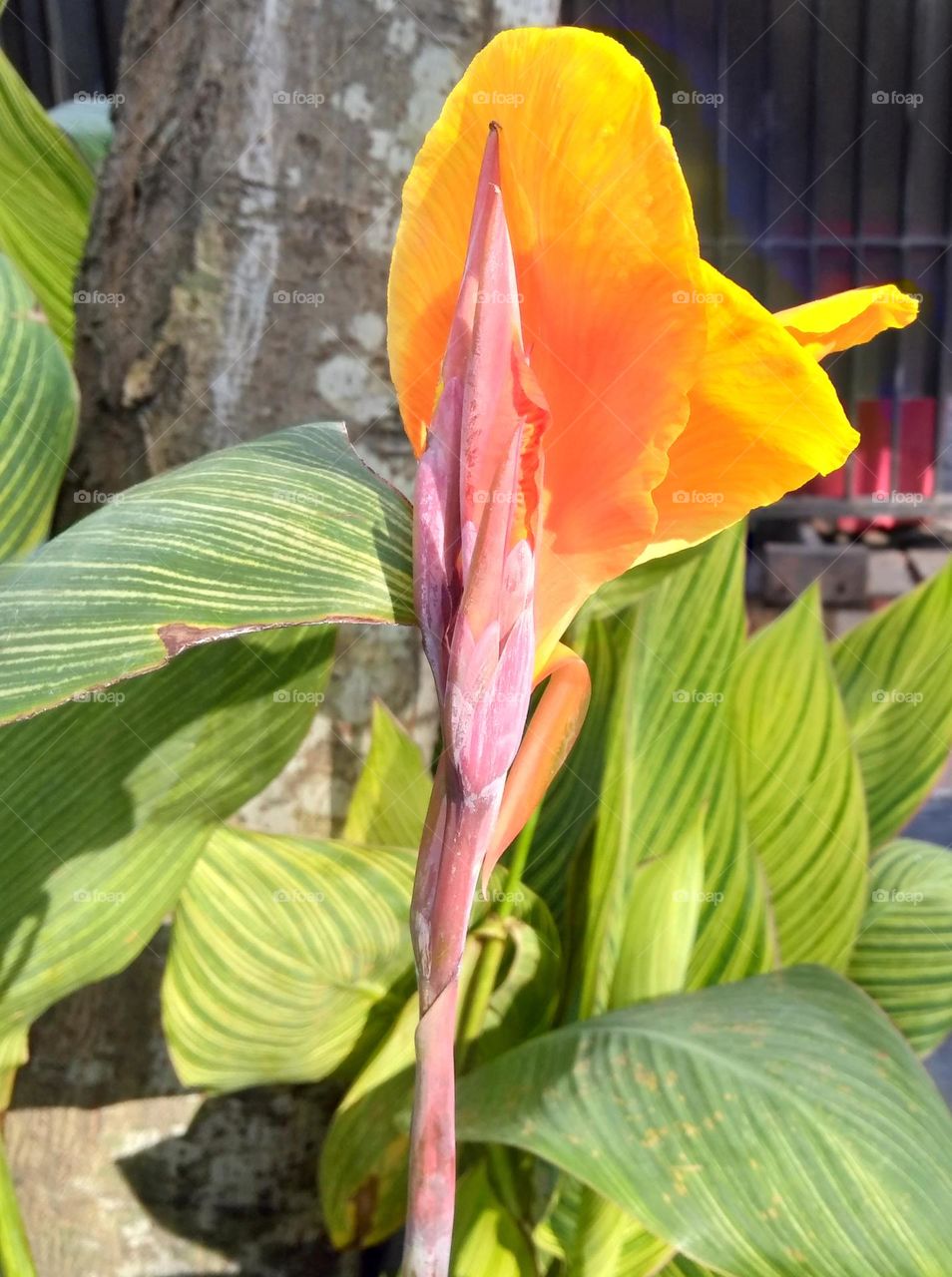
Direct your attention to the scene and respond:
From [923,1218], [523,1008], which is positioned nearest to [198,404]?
[523,1008]

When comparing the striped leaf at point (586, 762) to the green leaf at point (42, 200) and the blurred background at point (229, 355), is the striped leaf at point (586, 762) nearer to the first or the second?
the blurred background at point (229, 355)

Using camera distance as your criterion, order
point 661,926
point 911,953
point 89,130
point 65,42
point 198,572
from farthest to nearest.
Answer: point 65,42, point 89,130, point 911,953, point 661,926, point 198,572

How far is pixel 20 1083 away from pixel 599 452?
0.53 meters

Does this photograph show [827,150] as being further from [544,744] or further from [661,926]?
[544,744]

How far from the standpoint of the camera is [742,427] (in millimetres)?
269

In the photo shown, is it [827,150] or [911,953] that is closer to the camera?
[911,953]

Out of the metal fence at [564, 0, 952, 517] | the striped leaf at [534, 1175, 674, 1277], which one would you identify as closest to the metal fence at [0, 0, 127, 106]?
the metal fence at [564, 0, 952, 517]

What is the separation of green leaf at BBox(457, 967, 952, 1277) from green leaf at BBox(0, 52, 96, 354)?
0.53m

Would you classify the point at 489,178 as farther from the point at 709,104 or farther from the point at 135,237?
the point at 709,104

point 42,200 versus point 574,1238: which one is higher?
point 42,200

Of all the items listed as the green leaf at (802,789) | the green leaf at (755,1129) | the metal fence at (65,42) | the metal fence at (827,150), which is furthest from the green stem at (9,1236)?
the metal fence at (65,42)

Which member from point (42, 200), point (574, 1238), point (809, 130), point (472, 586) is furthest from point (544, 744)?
point (809, 130)

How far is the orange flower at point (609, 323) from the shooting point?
0.24 metres

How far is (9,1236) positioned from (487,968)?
0.24 meters
